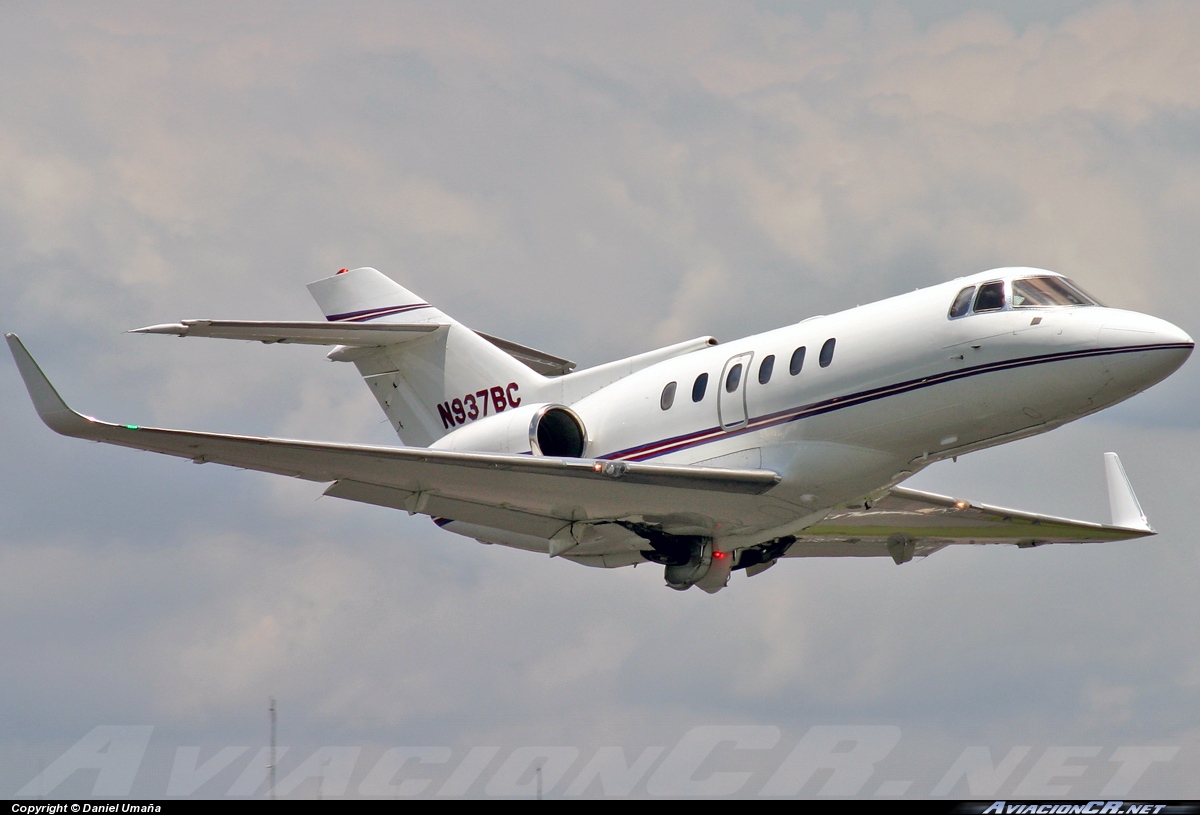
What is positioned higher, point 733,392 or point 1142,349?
point 733,392

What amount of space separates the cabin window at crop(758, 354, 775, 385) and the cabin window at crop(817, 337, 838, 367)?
0.79 m

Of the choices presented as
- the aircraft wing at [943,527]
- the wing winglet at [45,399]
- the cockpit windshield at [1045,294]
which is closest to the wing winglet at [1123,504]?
the aircraft wing at [943,527]

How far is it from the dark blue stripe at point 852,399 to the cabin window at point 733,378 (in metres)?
0.60

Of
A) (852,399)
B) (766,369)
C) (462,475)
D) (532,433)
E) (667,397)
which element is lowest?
(462,475)

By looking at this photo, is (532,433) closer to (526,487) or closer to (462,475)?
(526,487)

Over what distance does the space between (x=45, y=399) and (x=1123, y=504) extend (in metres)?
19.0

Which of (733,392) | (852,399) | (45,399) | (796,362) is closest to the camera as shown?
(45,399)

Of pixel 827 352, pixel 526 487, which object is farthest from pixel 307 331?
pixel 827 352

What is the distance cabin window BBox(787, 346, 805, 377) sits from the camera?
72.5ft

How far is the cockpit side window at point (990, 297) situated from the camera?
2095 cm

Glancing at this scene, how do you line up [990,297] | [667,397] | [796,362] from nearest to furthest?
1. [990,297]
2. [796,362]
3. [667,397]

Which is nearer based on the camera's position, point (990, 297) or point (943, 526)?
point (990, 297)

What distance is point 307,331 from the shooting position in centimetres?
2636

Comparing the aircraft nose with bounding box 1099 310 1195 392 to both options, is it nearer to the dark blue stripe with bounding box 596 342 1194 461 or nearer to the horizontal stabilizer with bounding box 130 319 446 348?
the dark blue stripe with bounding box 596 342 1194 461
